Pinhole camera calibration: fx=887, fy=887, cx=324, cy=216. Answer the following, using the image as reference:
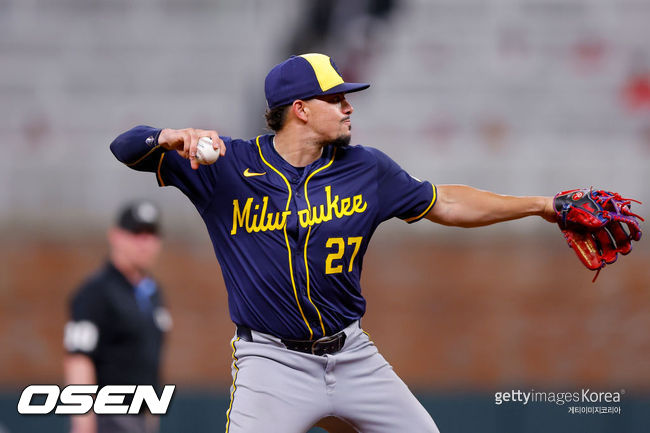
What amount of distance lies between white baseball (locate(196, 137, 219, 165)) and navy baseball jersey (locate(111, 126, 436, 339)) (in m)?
0.26

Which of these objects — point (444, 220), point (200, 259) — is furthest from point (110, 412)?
point (200, 259)

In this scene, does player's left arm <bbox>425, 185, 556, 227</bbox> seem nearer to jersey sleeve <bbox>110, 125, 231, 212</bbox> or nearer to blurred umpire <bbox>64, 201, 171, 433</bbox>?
jersey sleeve <bbox>110, 125, 231, 212</bbox>

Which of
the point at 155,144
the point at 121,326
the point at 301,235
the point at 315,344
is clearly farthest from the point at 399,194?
the point at 121,326

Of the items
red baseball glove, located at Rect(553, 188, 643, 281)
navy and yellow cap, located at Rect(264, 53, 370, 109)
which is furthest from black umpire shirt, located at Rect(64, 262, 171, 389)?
red baseball glove, located at Rect(553, 188, 643, 281)

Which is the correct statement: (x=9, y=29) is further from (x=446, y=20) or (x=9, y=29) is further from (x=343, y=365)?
(x=343, y=365)

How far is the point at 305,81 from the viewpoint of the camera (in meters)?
3.36

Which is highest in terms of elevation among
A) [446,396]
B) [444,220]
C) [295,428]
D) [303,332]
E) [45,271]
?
[444,220]

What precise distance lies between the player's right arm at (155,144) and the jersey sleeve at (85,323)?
57.2 inches

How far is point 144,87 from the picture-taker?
27.6 ft

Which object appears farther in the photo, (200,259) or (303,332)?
(200,259)

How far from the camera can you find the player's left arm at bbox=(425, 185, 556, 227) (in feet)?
11.4

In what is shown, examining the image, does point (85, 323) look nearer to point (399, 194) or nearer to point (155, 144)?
point (155, 144)

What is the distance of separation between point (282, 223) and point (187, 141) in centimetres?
49

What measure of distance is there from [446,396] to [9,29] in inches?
212
